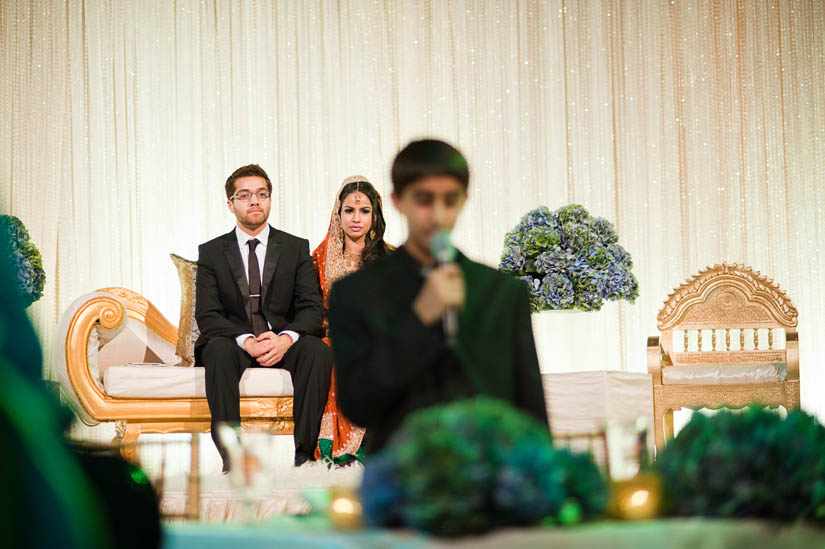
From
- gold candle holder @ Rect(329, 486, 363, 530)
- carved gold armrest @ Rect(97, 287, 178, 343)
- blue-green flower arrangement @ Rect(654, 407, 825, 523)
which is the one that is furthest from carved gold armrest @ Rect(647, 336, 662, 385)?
gold candle holder @ Rect(329, 486, 363, 530)

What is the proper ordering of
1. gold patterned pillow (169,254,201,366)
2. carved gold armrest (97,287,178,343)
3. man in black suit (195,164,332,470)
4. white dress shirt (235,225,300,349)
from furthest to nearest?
1. carved gold armrest (97,287,178,343)
2. gold patterned pillow (169,254,201,366)
3. white dress shirt (235,225,300,349)
4. man in black suit (195,164,332,470)

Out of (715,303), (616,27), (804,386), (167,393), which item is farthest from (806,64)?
(167,393)

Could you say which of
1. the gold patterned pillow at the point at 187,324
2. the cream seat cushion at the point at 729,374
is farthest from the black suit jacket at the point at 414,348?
the gold patterned pillow at the point at 187,324

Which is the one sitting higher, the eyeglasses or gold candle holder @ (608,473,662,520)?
the eyeglasses

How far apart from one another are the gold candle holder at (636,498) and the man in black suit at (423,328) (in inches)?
13.8

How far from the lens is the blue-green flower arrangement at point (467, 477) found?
97 centimetres

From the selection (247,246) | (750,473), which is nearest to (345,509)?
(750,473)

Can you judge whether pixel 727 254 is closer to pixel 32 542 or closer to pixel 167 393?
pixel 167 393

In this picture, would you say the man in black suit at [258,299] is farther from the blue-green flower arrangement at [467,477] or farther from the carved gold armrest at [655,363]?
the blue-green flower arrangement at [467,477]

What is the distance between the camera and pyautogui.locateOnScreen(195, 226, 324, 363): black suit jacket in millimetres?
4922

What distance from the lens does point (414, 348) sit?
1.43m

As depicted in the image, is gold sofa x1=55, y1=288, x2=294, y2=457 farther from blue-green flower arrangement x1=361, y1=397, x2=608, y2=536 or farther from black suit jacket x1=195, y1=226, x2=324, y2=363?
blue-green flower arrangement x1=361, y1=397, x2=608, y2=536

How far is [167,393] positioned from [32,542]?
13.0 feet

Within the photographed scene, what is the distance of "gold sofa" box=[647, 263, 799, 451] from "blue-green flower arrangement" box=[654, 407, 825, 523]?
3534 millimetres
